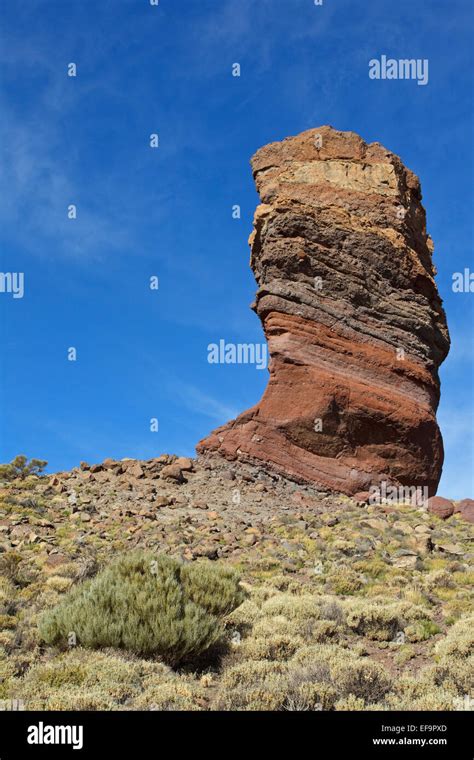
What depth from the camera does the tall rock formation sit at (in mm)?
25016

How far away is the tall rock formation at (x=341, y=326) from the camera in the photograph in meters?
25.0

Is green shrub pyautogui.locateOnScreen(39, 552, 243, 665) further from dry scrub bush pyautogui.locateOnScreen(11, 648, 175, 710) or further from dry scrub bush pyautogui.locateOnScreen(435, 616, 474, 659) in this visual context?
dry scrub bush pyautogui.locateOnScreen(435, 616, 474, 659)

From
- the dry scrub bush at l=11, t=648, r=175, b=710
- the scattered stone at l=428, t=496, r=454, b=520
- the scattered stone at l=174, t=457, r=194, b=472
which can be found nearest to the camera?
the dry scrub bush at l=11, t=648, r=175, b=710

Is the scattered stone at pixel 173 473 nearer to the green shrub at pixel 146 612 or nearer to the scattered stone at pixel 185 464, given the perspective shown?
the scattered stone at pixel 185 464

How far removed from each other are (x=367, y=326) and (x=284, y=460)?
6.80m

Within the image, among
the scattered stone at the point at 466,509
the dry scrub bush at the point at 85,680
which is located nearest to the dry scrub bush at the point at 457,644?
the dry scrub bush at the point at 85,680

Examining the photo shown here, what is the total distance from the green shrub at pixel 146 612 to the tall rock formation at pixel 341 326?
13.9 meters

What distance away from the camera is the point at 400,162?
1150 inches

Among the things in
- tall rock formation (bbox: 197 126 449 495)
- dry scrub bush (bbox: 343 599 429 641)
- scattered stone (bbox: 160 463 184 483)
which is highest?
tall rock formation (bbox: 197 126 449 495)

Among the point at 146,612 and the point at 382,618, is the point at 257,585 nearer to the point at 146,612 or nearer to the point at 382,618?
the point at 382,618

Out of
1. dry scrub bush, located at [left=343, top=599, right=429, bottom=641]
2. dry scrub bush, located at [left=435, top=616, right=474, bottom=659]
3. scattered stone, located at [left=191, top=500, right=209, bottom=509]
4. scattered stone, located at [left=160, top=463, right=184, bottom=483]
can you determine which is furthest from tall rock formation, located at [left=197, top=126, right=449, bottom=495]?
dry scrub bush, located at [left=435, top=616, right=474, bottom=659]

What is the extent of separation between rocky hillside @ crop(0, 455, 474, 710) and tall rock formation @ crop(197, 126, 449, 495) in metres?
1.85

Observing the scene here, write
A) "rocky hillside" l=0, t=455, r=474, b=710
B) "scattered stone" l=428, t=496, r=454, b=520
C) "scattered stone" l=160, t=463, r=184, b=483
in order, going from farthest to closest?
"scattered stone" l=160, t=463, r=184, b=483
"scattered stone" l=428, t=496, r=454, b=520
"rocky hillside" l=0, t=455, r=474, b=710
